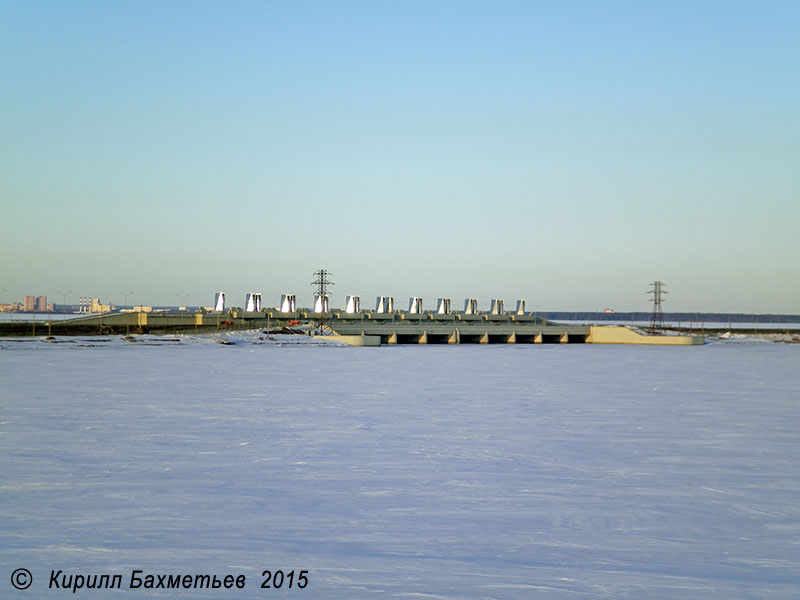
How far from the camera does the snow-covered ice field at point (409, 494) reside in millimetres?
10188

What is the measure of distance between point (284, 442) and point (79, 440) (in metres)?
5.41

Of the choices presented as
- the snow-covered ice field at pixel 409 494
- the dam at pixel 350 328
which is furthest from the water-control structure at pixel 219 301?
the snow-covered ice field at pixel 409 494

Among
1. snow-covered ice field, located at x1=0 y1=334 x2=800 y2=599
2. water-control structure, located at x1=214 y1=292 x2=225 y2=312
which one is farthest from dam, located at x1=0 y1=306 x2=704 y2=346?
Answer: snow-covered ice field, located at x1=0 y1=334 x2=800 y2=599

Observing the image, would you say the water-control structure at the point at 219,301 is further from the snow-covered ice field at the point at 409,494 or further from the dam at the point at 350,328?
the snow-covered ice field at the point at 409,494

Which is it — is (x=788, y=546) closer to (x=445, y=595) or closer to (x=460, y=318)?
(x=445, y=595)

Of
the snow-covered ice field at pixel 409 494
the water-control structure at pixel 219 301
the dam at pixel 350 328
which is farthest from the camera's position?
the water-control structure at pixel 219 301

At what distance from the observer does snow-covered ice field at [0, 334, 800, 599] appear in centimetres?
1019

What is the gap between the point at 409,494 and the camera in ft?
48.3

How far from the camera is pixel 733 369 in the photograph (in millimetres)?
59000

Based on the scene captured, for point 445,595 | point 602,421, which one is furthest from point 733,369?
point 445,595

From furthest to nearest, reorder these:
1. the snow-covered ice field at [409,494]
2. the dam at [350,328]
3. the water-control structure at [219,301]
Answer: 1. the water-control structure at [219,301]
2. the dam at [350,328]
3. the snow-covered ice field at [409,494]

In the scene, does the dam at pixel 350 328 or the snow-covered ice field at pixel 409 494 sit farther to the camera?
the dam at pixel 350 328

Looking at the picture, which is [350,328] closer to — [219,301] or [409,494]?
[219,301]

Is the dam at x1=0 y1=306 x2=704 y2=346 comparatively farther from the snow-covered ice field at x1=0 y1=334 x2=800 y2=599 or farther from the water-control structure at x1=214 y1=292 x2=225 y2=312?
the snow-covered ice field at x1=0 y1=334 x2=800 y2=599
